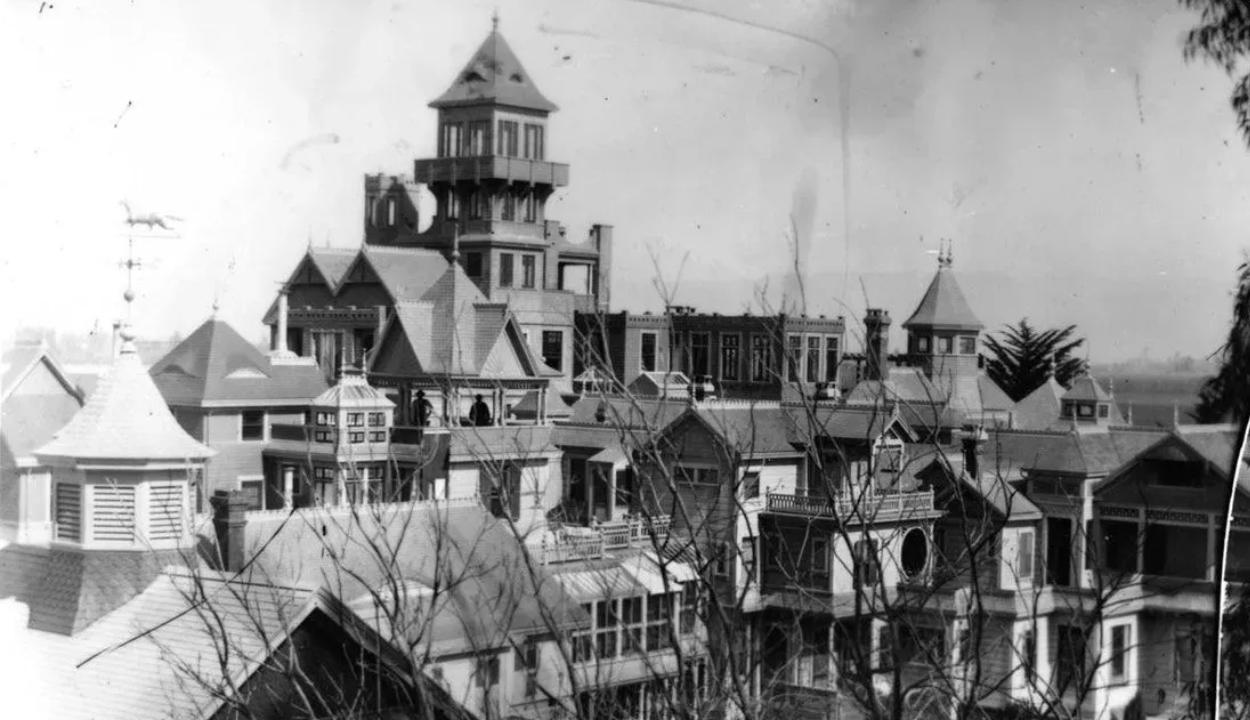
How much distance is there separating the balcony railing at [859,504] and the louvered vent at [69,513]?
1.96m

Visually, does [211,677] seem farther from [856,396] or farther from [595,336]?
[856,396]

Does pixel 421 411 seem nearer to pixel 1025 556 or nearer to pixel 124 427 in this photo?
pixel 124 427

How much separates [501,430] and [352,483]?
0.47 metres

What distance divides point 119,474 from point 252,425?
458 millimetres

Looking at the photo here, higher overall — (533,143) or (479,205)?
(533,143)

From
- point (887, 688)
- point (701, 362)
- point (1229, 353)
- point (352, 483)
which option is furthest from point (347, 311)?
point (1229, 353)

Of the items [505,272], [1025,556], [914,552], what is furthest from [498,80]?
[1025,556]

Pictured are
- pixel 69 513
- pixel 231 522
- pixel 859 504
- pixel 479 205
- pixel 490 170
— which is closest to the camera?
pixel 859 504

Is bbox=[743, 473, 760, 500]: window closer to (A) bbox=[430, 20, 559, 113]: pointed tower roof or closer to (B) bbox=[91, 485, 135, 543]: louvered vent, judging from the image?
(A) bbox=[430, 20, 559, 113]: pointed tower roof

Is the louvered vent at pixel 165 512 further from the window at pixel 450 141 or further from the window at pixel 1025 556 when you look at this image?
the window at pixel 1025 556

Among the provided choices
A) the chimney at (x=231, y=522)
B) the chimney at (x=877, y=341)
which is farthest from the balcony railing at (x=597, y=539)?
the chimney at (x=231, y=522)

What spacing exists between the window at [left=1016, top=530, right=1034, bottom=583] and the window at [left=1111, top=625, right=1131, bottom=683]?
0.29m

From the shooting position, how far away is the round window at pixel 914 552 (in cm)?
496

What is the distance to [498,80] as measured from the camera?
486cm
